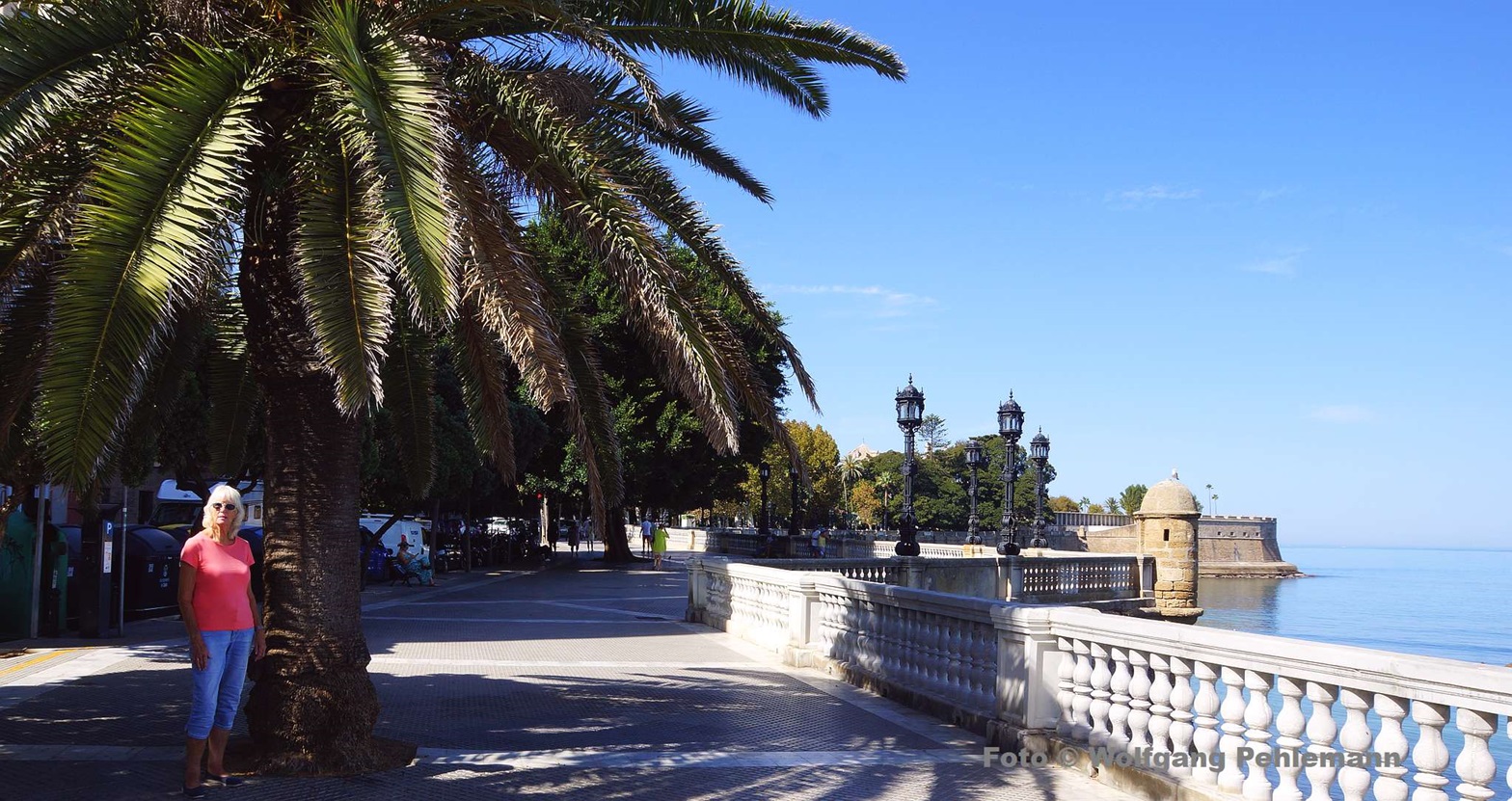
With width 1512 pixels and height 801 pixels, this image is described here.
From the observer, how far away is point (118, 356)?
532 centimetres

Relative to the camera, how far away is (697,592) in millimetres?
18266

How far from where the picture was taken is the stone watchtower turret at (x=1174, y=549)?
26.6 meters

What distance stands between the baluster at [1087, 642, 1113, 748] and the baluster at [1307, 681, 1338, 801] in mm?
1908

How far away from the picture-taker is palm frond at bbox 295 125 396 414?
5.73 m

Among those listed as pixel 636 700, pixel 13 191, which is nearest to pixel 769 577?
pixel 636 700

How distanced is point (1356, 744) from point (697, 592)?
13.7 m

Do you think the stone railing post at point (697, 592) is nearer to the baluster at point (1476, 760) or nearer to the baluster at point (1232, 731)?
the baluster at point (1232, 731)

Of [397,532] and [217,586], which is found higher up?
[217,586]

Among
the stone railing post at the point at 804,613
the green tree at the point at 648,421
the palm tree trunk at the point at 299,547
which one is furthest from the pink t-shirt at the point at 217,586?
the green tree at the point at 648,421

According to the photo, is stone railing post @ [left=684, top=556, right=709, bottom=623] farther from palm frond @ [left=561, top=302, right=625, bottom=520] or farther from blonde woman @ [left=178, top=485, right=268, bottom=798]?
blonde woman @ [left=178, top=485, right=268, bottom=798]

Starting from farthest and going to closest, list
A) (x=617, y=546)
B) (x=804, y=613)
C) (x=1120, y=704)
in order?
(x=617, y=546) < (x=804, y=613) < (x=1120, y=704)

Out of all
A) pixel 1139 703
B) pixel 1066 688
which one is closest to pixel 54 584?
pixel 1066 688

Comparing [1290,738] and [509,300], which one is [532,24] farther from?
[1290,738]

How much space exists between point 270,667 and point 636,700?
372 centimetres
